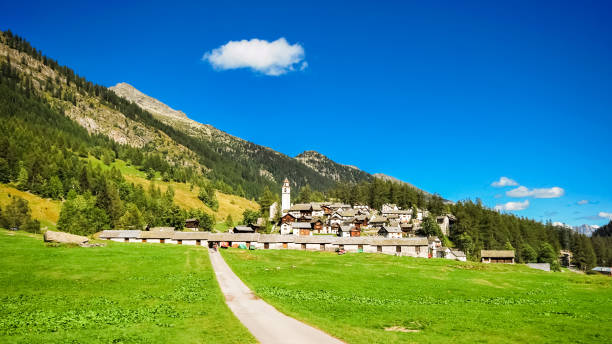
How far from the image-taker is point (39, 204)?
12231 centimetres

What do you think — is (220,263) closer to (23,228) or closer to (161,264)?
(161,264)

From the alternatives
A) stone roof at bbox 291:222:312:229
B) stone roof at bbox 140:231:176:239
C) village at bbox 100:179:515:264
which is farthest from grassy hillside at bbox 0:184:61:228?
stone roof at bbox 291:222:312:229

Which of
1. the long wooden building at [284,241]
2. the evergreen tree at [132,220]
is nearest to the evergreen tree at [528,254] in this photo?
Result: the long wooden building at [284,241]

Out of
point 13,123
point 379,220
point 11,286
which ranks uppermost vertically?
point 13,123

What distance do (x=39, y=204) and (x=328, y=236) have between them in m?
102

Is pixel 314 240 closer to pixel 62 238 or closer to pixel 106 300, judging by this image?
pixel 62 238

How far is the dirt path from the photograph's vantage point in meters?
20.4

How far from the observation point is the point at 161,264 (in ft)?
177

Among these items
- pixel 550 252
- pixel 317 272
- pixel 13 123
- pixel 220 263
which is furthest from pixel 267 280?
pixel 13 123

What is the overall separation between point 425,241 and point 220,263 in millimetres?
54851

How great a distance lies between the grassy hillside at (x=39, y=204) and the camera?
367ft

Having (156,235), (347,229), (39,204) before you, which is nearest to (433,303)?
(156,235)

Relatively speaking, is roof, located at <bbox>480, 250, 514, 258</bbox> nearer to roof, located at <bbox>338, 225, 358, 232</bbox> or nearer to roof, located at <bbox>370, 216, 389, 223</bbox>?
roof, located at <bbox>370, 216, 389, 223</bbox>

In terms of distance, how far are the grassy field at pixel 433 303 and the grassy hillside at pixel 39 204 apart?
3275 inches
